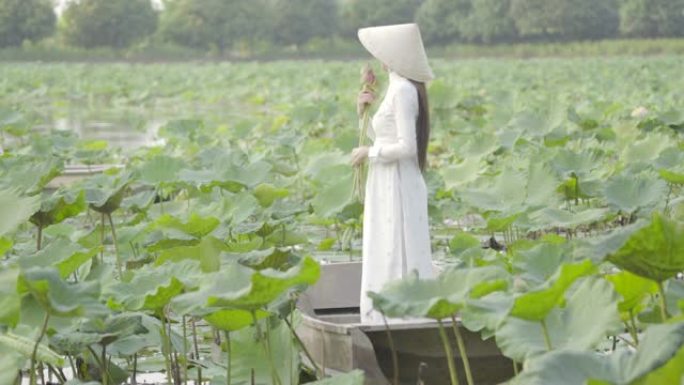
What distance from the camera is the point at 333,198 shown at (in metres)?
5.17

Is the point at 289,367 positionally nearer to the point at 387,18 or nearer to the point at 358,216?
the point at 358,216

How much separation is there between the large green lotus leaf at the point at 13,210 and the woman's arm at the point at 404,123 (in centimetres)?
94

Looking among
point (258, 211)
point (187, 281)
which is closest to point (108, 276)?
point (187, 281)

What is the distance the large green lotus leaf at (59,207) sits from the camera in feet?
13.9

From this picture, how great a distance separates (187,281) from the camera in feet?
10.3

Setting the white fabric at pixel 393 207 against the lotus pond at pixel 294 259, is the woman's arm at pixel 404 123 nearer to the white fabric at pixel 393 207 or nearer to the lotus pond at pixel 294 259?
the white fabric at pixel 393 207

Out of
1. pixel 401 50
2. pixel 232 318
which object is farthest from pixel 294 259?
pixel 401 50

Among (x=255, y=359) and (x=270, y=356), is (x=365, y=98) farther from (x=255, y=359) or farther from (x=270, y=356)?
(x=270, y=356)

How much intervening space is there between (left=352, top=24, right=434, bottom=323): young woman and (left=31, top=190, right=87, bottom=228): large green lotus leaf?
789 mm

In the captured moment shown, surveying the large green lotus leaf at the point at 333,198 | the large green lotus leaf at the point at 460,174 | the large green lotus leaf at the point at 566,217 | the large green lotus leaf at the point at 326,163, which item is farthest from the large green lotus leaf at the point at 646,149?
the large green lotus leaf at the point at 566,217

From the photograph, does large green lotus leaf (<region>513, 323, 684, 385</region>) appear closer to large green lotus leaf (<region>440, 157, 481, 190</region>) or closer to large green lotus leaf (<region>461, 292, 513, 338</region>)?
large green lotus leaf (<region>461, 292, 513, 338</region>)

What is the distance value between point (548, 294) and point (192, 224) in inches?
67.7

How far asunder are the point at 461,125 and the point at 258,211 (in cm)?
544

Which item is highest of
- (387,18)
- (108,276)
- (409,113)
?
(409,113)
